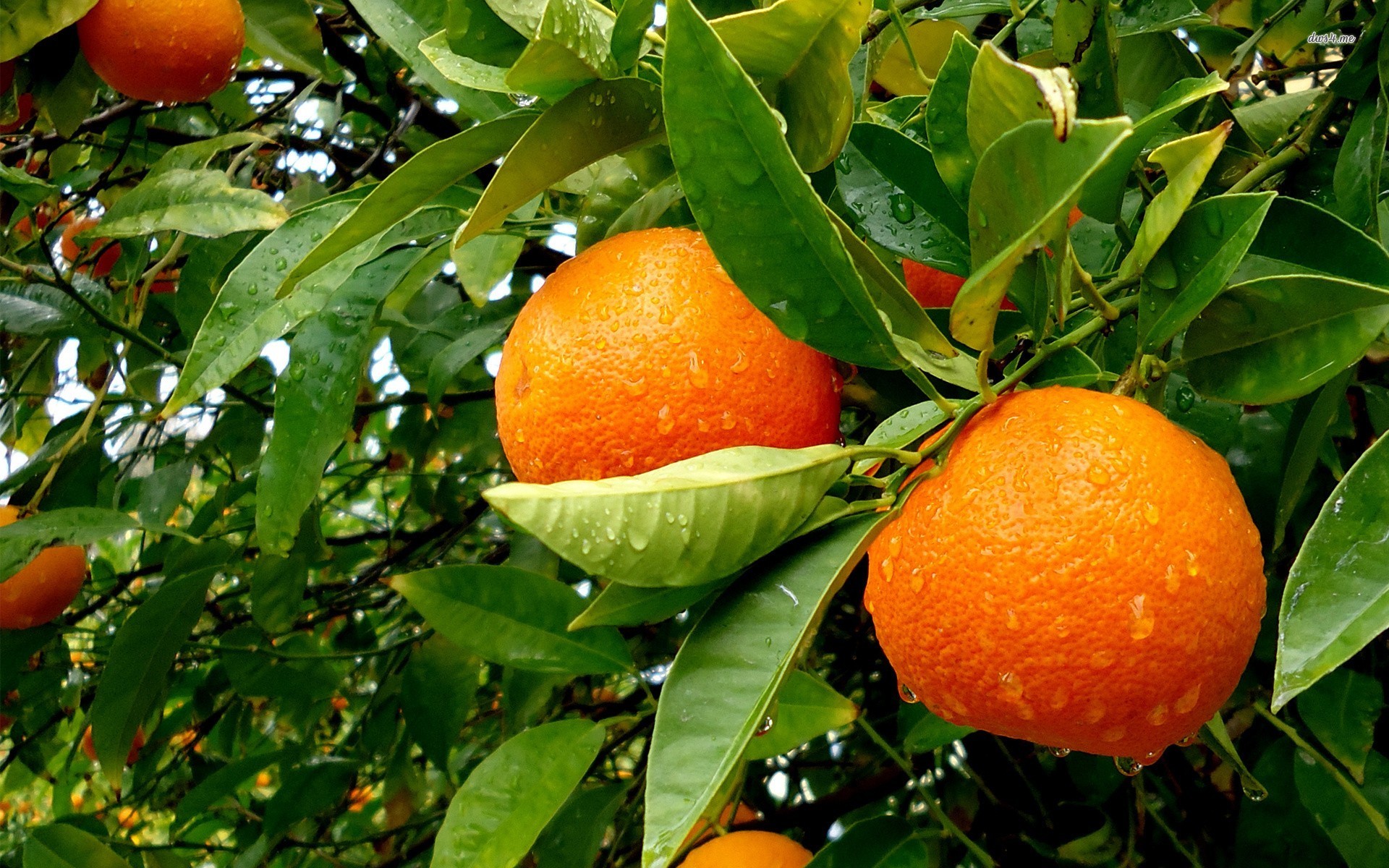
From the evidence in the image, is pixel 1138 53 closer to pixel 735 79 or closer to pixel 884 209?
pixel 884 209

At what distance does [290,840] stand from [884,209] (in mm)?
1523

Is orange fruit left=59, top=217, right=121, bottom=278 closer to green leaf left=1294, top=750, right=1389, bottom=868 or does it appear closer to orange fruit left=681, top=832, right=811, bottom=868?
orange fruit left=681, top=832, right=811, bottom=868

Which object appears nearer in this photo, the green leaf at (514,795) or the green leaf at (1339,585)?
the green leaf at (1339,585)

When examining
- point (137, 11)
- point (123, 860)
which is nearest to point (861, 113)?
point (137, 11)

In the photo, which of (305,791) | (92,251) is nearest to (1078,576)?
(305,791)

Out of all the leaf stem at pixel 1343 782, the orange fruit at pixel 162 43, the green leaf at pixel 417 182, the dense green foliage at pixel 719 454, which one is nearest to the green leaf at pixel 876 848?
the dense green foliage at pixel 719 454

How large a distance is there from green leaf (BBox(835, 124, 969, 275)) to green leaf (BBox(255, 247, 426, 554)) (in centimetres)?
40

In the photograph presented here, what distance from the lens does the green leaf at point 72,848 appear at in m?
1.19

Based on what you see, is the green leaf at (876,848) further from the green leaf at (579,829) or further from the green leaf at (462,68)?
the green leaf at (462,68)

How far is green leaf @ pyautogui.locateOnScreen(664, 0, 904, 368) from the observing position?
0.48 meters

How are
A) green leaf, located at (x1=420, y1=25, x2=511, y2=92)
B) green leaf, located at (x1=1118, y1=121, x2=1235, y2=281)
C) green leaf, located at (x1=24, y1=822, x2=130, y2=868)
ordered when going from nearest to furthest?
green leaf, located at (x1=1118, y1=121, x2=1235, y2=281)
green leaf, located at (x1=420, y1=25, x2=511, y2=92)
green leaf, located at (x1=24, y1=822, x2=130, y2=868)

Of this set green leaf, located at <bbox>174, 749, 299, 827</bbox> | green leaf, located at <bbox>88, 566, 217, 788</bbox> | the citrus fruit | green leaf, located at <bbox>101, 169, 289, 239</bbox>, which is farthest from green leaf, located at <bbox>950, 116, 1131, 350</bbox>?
green leaf, located at <bbox>174, 749, 299, 827</bbox>

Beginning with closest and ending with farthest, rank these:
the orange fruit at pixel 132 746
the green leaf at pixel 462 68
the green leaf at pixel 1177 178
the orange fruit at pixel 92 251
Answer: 1. the green leaf at pixel 1177 178
2. the green leaf at pixel 462 68
3. the orange fruit at pixel 92 251
4. the orange fruit at pixel 132 746

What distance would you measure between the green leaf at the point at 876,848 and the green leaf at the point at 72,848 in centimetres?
84
